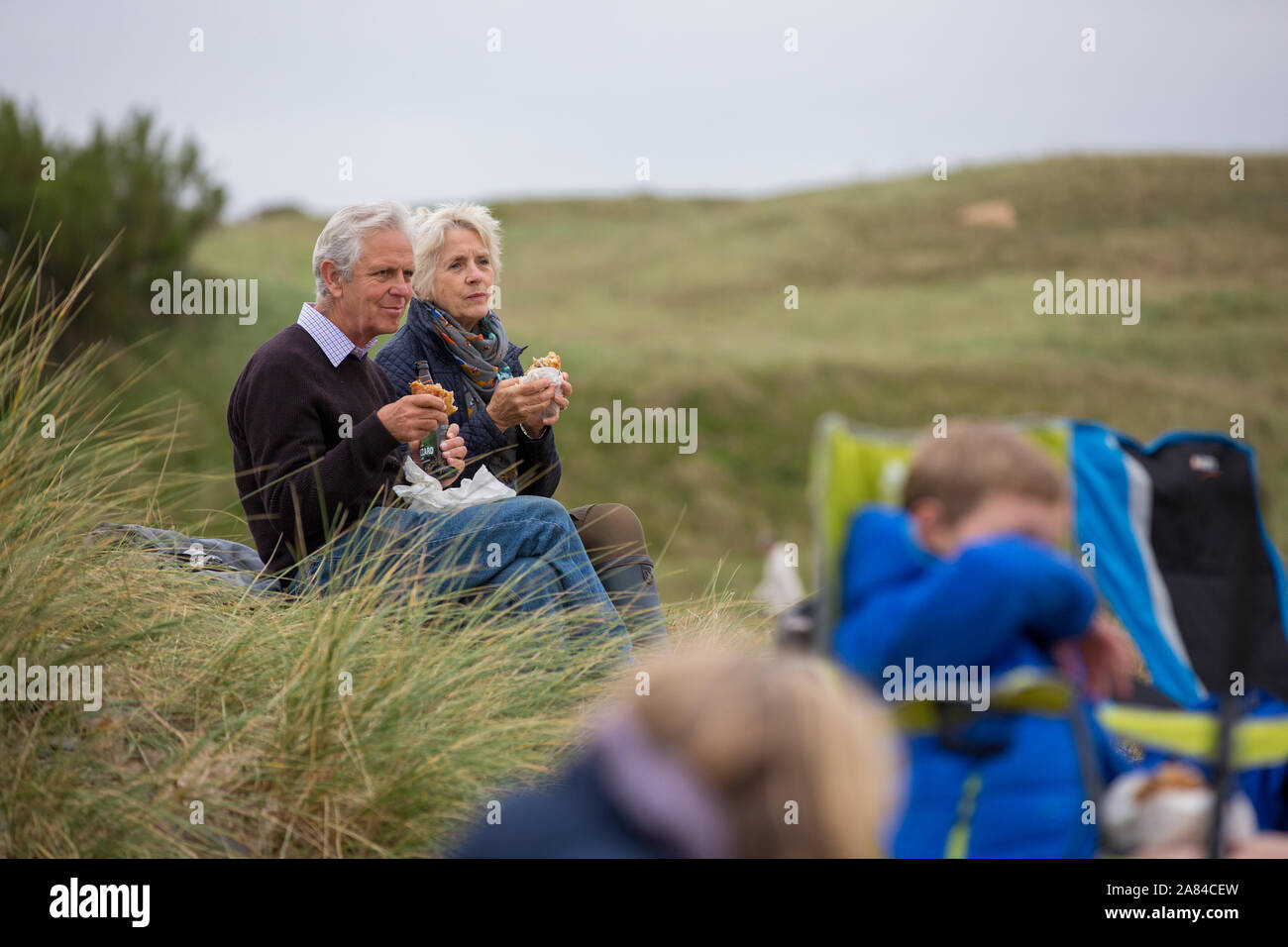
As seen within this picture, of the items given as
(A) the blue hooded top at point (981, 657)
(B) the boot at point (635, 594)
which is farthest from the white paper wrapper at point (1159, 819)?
(B) the boot at point (635, 594)

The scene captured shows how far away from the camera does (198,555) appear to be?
13.1 ft

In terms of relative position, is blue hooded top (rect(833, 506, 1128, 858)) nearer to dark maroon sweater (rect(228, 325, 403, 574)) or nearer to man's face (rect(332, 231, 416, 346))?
dark maroon sweater (rect(228, 325, 403, 574))

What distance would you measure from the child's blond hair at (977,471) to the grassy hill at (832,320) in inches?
486

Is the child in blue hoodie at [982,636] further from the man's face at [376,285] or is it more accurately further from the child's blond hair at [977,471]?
the man's face at [376,285]

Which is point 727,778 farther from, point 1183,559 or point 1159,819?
point 1183,559

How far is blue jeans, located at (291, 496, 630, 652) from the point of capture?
146 inches

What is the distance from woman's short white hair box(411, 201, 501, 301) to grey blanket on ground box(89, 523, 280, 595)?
1180 millimetres

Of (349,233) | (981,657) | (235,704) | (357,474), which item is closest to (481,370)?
(349,233)

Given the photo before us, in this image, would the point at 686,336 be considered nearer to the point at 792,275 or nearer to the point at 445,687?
the point at 792,275

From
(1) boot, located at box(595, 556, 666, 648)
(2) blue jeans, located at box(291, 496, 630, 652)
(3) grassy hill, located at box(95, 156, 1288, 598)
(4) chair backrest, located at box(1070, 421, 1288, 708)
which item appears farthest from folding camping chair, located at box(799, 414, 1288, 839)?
(3) grassy hill, located at box(95, 156, 1288, 598)

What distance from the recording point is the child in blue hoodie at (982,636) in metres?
1.94
